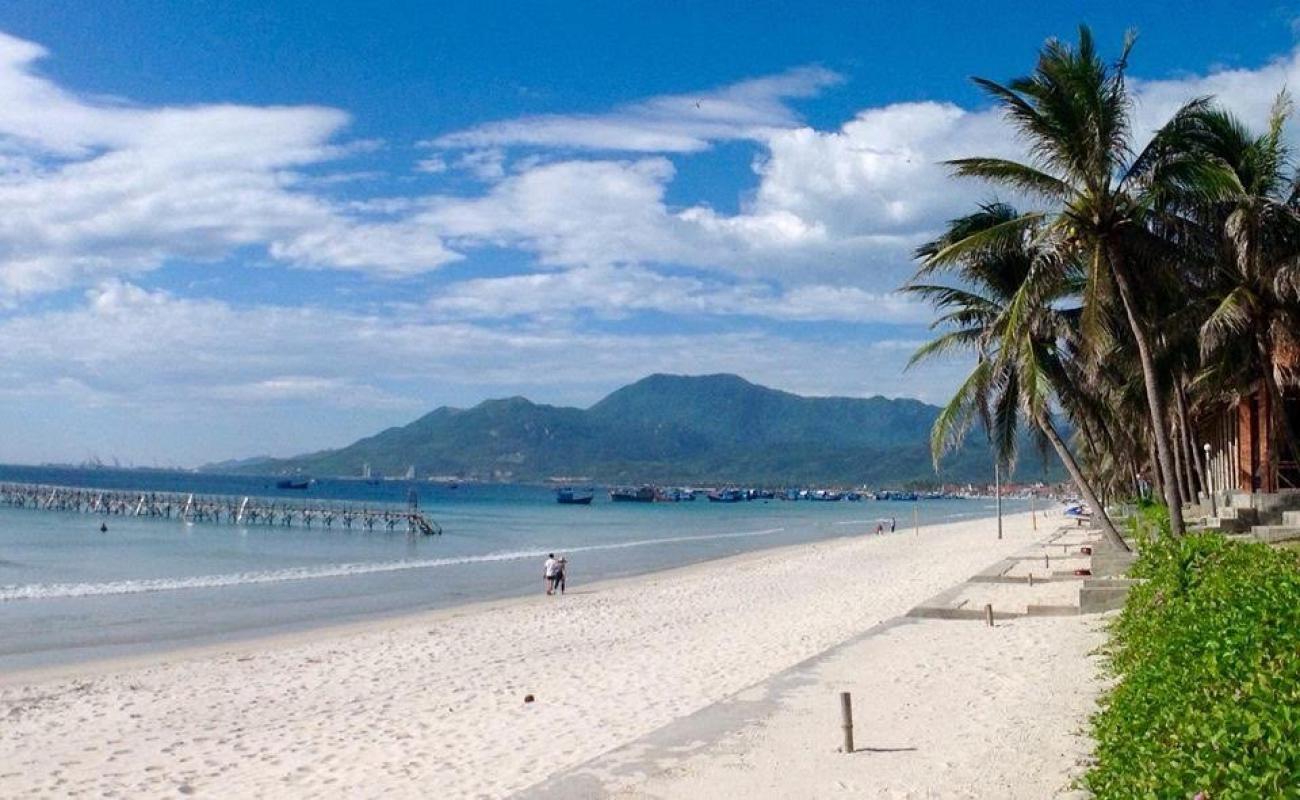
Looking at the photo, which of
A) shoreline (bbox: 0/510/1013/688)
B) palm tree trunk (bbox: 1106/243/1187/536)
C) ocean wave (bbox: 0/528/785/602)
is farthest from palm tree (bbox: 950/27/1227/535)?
ocean wave (bbox: 0/528/785/602)

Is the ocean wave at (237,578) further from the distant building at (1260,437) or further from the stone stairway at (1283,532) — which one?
the stone stairway at (1283,532)

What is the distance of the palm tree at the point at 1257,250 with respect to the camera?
1734 cm

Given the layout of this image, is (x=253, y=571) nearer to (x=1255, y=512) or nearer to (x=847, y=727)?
(x=1255, y=512)

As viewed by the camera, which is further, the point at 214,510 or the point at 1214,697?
the point at 214,510

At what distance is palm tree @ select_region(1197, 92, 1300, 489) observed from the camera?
17.3 m

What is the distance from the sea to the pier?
1.48 meters

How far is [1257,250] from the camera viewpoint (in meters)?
17.8

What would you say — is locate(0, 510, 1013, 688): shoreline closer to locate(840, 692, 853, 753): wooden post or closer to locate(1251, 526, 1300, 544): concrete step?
locate(840, 692, 853, 753): wooden post

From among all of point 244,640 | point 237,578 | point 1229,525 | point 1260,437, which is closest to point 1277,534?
point 1229,525

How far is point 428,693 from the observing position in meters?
13.7

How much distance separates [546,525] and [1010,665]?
6602 centimetres

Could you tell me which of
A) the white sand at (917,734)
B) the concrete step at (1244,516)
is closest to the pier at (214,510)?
the concrete step at (1244,516)

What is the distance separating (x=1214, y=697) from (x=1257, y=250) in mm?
15526

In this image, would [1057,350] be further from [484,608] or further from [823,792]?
[823,792]
